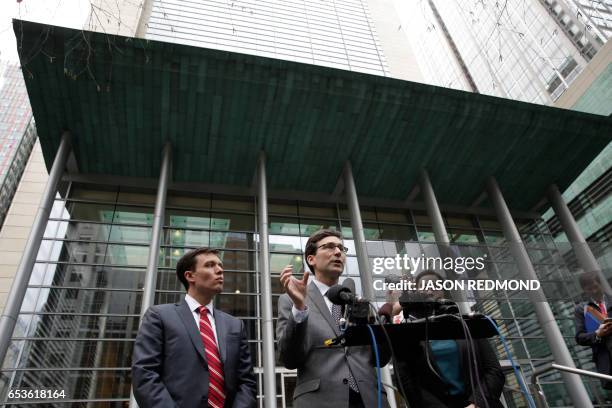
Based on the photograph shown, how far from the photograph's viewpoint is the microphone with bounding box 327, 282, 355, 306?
7.63 ft

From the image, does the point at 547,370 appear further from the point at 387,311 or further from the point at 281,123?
the point at 281,123

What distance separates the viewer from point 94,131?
43.7ft

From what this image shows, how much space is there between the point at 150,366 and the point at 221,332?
1.99 feet

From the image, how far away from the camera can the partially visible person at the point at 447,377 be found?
2.65m

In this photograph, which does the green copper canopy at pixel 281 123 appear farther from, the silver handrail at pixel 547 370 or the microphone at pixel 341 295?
the silver handrail at pixel 547 370

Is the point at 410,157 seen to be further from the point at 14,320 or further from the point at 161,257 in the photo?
the point at 14,320

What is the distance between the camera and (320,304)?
9.57ft

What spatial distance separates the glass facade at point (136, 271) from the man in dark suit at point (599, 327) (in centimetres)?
555

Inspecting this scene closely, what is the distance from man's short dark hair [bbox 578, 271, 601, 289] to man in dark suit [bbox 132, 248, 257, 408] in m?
3.13

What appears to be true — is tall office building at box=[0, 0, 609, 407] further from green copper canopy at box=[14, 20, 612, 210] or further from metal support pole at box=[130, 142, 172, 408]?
metal support pole at box=[130, 142, 172, 408]

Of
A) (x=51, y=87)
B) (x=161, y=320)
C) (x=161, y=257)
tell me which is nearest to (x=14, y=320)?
(x=161, y=257)

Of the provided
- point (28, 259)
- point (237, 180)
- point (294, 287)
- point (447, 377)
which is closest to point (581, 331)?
point (447, 377)

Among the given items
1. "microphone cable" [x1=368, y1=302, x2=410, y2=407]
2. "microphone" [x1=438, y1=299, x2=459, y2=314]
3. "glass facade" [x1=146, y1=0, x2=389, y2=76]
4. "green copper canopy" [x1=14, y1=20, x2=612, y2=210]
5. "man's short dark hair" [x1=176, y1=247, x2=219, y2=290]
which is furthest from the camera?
"glass facade" [x1=146, y1=0, x2=389, y2=76]

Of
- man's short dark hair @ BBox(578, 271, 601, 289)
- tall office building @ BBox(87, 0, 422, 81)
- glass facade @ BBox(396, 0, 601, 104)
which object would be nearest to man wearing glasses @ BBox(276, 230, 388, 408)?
man's short dark hair @ BBox(578, 271, 601, 289)
